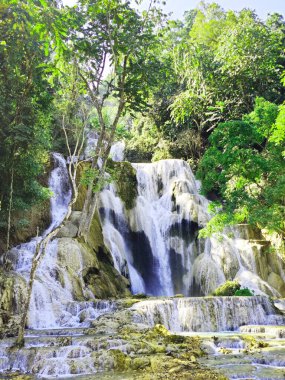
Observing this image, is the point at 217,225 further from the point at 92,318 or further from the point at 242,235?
the point at 92,318

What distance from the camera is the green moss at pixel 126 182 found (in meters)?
24.5

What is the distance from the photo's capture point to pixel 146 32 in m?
19.3

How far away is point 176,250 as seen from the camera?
22.8 m

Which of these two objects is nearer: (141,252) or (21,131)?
(21,131)

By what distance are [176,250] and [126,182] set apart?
5583mm

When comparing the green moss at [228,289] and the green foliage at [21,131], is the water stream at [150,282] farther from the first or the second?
the green foliage at [21,131]

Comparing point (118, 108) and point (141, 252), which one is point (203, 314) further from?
point (118, 108)

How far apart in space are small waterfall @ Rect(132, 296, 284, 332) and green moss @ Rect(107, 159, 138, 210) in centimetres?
1126

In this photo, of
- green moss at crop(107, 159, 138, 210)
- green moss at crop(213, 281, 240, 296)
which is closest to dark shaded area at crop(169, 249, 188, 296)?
green moss at crop(107, 159, 138, 210)

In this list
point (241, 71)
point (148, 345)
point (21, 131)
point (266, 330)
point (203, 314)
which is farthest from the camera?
point (241, 71)

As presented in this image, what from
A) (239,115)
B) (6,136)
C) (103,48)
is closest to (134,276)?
(6,136)

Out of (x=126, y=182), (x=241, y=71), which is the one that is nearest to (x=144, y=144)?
(x=126, y=182)

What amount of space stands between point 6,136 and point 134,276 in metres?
10.6

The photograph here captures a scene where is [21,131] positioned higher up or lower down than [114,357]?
higher up
